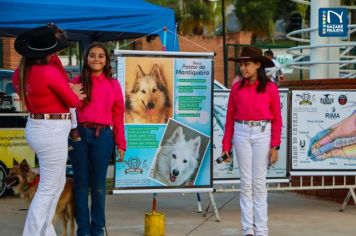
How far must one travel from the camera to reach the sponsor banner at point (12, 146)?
10492 mm

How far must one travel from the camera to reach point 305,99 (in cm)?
923

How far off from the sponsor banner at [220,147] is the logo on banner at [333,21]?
2272 mm

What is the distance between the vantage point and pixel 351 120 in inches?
370

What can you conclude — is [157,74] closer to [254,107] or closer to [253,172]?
[254,107]

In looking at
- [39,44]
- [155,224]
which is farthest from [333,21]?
[39,44]

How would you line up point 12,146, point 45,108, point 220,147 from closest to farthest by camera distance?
1. point 45,108
2. point 220,147
3. point 12,146

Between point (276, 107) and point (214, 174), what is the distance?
1.79m

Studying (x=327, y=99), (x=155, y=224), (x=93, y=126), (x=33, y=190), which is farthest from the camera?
(x=327, y=99)

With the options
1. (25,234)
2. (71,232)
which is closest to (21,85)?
(25,234)

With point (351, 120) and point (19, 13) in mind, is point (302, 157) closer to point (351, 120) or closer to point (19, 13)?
point (351, 120)

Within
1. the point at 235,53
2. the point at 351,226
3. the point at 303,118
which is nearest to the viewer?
the point at 351,226

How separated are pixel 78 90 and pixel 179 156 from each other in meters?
2.02

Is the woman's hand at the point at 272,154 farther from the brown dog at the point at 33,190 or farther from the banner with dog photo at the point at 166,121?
the brown dog at the point at 33,190

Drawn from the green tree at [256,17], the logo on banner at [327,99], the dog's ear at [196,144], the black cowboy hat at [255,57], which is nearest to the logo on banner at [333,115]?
the logo on banner at [327,99]
